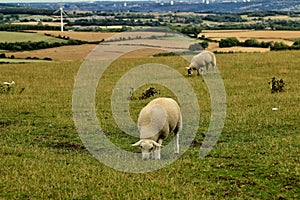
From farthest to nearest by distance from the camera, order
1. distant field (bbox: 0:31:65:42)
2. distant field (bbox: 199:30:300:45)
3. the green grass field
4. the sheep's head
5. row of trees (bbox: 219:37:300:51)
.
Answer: distant field (bbox: 0:31:65:42) → distant field (bbox: 199:30:300:45) → row of trees (bbox: 219:37:300:51) → the sheep's head → the green grass field

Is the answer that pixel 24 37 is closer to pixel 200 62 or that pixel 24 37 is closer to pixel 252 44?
pixel 252 44

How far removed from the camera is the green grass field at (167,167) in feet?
34.6

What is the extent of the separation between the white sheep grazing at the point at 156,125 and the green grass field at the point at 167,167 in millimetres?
751

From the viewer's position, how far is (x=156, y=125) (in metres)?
13.1

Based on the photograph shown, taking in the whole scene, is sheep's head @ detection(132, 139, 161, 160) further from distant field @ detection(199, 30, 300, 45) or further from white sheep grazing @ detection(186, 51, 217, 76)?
distant field @ detection(199, 30, 300, 45)

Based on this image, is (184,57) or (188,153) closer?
(188,153)

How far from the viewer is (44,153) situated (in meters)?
14.5

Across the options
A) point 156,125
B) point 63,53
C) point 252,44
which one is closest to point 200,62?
point 156,125

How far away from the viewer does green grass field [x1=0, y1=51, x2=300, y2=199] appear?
10.6 meters

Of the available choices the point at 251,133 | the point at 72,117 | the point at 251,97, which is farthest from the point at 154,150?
the point at 251,97

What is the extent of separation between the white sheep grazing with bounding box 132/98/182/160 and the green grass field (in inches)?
29.6

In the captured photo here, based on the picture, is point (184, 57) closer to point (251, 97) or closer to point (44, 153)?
point (251, 97)

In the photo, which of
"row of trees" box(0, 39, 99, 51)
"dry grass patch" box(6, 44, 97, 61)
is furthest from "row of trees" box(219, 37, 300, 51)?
"row of trees" box(0, 39, 99, 51)

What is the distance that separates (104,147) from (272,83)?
1373cm
